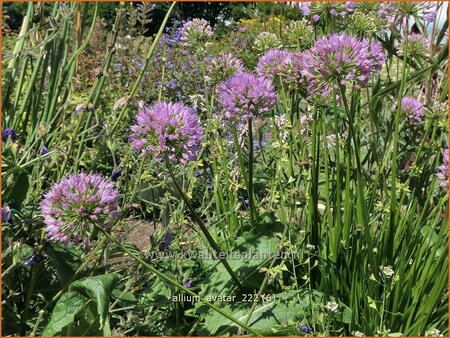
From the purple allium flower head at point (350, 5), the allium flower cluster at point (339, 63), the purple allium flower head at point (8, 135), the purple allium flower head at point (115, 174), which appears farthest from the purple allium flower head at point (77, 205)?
the purple allium flower head at point (350, 5)

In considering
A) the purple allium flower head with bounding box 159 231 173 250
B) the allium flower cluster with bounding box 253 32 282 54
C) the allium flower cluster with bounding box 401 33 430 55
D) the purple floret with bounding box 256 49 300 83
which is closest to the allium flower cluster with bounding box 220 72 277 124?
the purple floret with bounding box 256 49 300 83

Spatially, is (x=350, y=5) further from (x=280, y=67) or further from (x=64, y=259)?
(x=64, y=259)

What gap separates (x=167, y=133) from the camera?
131 centimetres

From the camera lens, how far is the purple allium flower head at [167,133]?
1.30m

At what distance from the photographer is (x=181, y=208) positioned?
1.73 m

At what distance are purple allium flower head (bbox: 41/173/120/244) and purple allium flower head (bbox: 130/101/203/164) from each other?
5.8 inches

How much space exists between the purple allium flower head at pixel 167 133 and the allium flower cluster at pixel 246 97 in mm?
198

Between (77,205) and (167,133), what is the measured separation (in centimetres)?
27

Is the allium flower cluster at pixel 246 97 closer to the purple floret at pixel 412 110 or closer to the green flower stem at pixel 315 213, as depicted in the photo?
the green flower stem at pixel 315 213

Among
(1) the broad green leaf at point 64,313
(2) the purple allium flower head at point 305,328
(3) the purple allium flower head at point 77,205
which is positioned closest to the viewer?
(3) the purple allium flower head at point 77,205

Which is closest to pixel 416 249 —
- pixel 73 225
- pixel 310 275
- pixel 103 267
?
pixel 310 275

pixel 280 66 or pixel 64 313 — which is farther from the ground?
pixel 280 66

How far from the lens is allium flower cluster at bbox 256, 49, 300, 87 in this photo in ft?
5.25

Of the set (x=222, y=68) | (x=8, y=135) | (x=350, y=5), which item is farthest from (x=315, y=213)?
(x=8, y=135)
